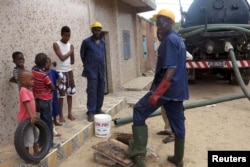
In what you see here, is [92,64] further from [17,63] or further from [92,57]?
[17,63]

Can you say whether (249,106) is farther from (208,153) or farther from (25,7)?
(25,7)

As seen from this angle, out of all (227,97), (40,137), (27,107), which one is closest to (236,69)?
(227,97)

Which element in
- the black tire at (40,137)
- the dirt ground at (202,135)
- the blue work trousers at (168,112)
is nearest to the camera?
the black tire at (40,137)

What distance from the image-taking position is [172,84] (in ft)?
11.0

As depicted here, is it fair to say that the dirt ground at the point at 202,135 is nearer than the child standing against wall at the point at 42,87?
No

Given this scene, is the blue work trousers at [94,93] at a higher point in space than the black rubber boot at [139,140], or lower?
higher

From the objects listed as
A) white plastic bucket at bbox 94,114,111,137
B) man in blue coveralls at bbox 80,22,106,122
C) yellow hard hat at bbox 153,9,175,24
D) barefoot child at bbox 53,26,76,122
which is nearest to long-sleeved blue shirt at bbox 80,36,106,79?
man in blue coveralls at bbox 80,22,106,122

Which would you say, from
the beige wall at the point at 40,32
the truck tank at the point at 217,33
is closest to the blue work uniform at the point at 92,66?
the beige wall at the point at 40,32

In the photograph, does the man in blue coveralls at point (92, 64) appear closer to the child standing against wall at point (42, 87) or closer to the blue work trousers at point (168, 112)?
the child standing against wall at point (42, 87)

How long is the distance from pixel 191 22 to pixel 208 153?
5277mm

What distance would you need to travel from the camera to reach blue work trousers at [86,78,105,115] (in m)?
4.88

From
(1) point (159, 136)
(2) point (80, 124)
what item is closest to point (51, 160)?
(2) point (80, 124)

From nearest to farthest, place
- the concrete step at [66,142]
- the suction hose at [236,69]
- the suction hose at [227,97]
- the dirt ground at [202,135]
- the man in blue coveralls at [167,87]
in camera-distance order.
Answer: the man in blue coveralls at [167,87], the concrete step at [66,142], the dirt ground at [202,135], the suction hose at [227,97], the suction hose at [236,69]

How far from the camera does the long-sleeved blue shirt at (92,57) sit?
4.87 m
